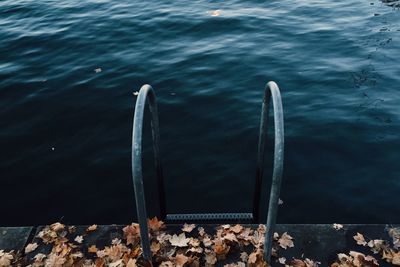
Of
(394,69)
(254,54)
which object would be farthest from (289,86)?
(394,69)

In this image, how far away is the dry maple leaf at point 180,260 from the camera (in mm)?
4070

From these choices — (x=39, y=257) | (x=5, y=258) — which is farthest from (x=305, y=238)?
(x=5, y=258)

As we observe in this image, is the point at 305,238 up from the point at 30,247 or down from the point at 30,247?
down

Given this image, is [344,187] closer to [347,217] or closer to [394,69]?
[347,217]

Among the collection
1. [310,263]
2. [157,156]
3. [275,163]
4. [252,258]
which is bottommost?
[310,263]

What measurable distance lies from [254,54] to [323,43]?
236cm

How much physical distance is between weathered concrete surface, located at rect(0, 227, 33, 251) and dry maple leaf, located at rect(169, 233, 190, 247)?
181cm

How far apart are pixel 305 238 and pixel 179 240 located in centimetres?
152

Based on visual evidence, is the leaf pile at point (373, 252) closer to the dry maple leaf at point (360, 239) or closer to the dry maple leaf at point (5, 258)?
the dry maple leaf at point (360, 239)

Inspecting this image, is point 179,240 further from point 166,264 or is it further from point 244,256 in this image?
point 244,256

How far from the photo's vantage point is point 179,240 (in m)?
4.38

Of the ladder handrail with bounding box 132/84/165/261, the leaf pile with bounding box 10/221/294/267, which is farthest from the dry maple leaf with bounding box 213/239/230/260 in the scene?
the ladder handrail with bounding box 132/84/165/261

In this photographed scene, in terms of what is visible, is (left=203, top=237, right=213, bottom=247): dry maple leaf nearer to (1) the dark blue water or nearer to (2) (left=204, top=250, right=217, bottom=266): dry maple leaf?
(2) (left=204, top=250, right=217, bottom=266): dry maple leaf

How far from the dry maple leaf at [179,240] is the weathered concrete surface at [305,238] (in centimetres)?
16
